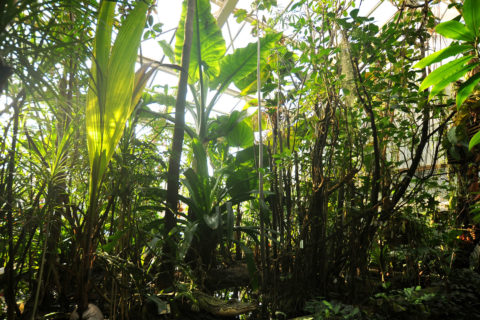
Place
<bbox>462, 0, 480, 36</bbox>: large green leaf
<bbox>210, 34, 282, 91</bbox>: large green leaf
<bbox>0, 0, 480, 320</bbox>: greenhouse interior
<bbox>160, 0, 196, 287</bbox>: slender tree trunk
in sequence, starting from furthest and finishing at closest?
1. <bbox>210, 34, 282, 91</bbox>: large green leaf
2. <bbox>160, 0, 196, 287</bbox>: slender tree trunk
3. <bbox>0, 0, 480, 320</bbox>: greenhouse interior
4. <bbox>462, 0, 480, 36</bbox>: large green leaf

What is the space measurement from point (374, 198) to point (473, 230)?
780 mm

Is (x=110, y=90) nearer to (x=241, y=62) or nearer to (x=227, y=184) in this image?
(x=227, y=184)

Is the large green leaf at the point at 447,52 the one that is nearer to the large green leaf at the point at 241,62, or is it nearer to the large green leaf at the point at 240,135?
the large green leaf at the point at 241,62

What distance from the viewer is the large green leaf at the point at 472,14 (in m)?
0.64

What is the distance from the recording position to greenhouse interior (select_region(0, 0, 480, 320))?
1030 mm

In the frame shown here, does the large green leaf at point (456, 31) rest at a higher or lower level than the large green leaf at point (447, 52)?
higher

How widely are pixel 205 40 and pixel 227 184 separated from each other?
5.14 ft

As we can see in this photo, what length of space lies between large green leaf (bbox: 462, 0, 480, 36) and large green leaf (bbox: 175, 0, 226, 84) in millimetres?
2196

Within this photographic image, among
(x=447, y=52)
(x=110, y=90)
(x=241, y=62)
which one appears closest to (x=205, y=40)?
(x=241, y=62)

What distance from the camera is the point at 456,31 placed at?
0.69 meters

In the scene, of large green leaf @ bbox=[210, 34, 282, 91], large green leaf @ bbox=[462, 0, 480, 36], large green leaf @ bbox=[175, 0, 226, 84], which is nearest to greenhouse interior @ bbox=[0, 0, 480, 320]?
large green leaf @ bbox=[462, 0, 480, 36]

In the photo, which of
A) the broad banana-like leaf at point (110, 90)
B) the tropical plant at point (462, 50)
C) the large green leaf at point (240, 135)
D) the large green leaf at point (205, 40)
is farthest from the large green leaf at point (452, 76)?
the large green leaf at point (240, 135)

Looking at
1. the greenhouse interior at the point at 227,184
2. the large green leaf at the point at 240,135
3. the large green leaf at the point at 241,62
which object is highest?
the large green leaf at the point at 241,62

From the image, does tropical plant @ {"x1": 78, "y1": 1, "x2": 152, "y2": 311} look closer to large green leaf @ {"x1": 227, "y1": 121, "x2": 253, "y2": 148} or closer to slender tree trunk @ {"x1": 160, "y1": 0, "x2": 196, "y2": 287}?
slender tree trunk @ {"x1": 160, "y1": 0, "x2": 196, "y2": 287}
